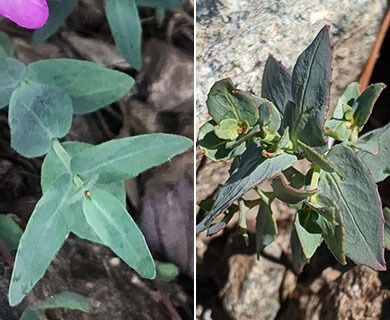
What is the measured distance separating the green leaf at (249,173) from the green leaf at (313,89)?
2 centimetres

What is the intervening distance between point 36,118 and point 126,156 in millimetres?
69

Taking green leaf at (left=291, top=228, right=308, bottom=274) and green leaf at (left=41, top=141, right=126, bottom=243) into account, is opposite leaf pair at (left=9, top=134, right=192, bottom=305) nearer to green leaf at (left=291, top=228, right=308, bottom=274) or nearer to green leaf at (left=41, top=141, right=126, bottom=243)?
green leaf at (left=41, top=141, right=126, bottom=243)

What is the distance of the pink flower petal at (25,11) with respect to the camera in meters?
0.42

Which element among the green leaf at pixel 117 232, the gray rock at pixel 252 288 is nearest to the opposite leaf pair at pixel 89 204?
the green leaf at pixel 117 232

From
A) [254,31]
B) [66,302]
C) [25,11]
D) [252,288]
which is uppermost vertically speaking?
[25,11]

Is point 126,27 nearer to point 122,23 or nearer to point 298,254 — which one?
point 122,23

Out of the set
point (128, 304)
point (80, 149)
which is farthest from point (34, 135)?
point (128, 304)

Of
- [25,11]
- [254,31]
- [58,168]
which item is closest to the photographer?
[25,11]

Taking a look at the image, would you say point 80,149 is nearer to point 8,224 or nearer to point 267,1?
point 8,224

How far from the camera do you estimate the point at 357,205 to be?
0.53 metres

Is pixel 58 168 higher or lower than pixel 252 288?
higher

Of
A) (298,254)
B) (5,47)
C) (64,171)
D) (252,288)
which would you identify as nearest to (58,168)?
(64,171)

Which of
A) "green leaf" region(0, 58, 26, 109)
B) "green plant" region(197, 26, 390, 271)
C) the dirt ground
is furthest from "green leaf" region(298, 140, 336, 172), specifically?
"green leaf" region(0, 58, 26, 109)

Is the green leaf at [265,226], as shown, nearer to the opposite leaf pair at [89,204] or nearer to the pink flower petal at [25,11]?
the opposite leaf pair at [89,204]
